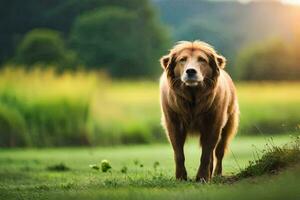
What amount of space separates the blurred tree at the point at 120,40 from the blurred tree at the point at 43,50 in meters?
1.22

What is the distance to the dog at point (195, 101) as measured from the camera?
33.2ft

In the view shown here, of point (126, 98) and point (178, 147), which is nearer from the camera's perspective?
point (178, 147)

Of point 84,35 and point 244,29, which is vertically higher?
point 244,29

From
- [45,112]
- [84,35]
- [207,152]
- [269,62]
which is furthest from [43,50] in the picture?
[207,152]

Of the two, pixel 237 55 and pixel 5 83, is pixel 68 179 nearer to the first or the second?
pixel 5 83

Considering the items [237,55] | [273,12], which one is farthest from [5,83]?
[273,12]

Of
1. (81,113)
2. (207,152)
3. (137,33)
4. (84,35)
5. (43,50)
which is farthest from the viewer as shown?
(137,33)

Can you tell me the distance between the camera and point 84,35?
48.0 metres

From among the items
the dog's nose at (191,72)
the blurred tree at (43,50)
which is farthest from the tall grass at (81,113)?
the blurred tree at (43,50)

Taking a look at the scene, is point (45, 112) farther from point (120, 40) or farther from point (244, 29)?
point (244, 29)

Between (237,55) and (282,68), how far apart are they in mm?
3705

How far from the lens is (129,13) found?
51.8 metres

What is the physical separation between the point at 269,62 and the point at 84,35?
1039cm

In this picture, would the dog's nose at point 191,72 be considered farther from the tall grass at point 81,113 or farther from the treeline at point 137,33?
the treeline at point 137,33
